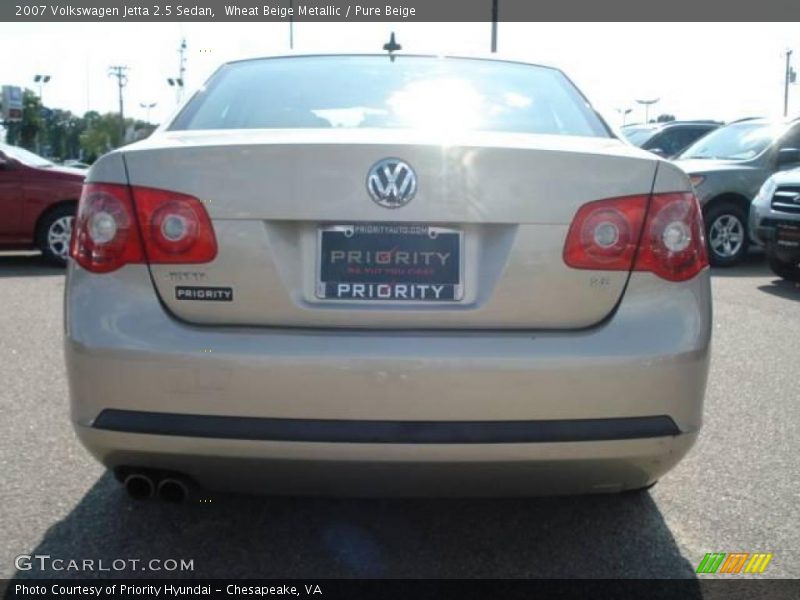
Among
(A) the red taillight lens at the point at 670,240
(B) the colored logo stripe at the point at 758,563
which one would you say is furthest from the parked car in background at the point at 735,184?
(A) the red taillight lens at the point at 670,240

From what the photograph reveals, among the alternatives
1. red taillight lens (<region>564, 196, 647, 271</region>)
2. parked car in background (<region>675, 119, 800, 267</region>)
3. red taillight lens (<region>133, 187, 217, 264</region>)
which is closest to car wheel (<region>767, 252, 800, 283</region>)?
parked car in background (<region>675, 119, 800, 267</region>)

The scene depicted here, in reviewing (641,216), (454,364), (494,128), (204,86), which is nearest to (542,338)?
(454,364)

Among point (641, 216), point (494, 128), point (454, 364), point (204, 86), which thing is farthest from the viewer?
point (204, 86)

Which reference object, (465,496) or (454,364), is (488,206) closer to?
(454,364)

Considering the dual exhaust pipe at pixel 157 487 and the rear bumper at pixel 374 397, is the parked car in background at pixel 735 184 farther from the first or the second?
the dual exhaust pipe at pixel 157 487

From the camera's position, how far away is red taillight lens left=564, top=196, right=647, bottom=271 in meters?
2.34

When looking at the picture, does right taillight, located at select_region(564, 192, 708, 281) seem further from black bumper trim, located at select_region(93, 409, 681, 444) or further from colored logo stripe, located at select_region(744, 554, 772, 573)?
colored logo stripe, located at select_region(744, 554, 772, 573)

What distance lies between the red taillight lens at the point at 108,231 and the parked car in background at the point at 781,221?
724cm

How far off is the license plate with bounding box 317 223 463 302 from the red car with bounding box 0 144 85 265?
7.85 metres

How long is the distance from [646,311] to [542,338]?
0.31 meters

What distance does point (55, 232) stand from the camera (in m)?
9.53

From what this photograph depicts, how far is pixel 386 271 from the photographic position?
7.57 ft

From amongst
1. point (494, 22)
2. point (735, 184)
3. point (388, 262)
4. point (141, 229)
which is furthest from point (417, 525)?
point (494, 22)

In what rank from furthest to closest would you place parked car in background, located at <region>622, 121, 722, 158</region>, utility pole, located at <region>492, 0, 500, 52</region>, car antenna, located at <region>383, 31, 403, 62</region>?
1. utility pole, located at <region>492, 0, 500, 52</region>
2. parked car in background, located at <region>622, 121, 722, 158</region>
3. car antenna, located at <region>383, 31, 403, 62</region>
